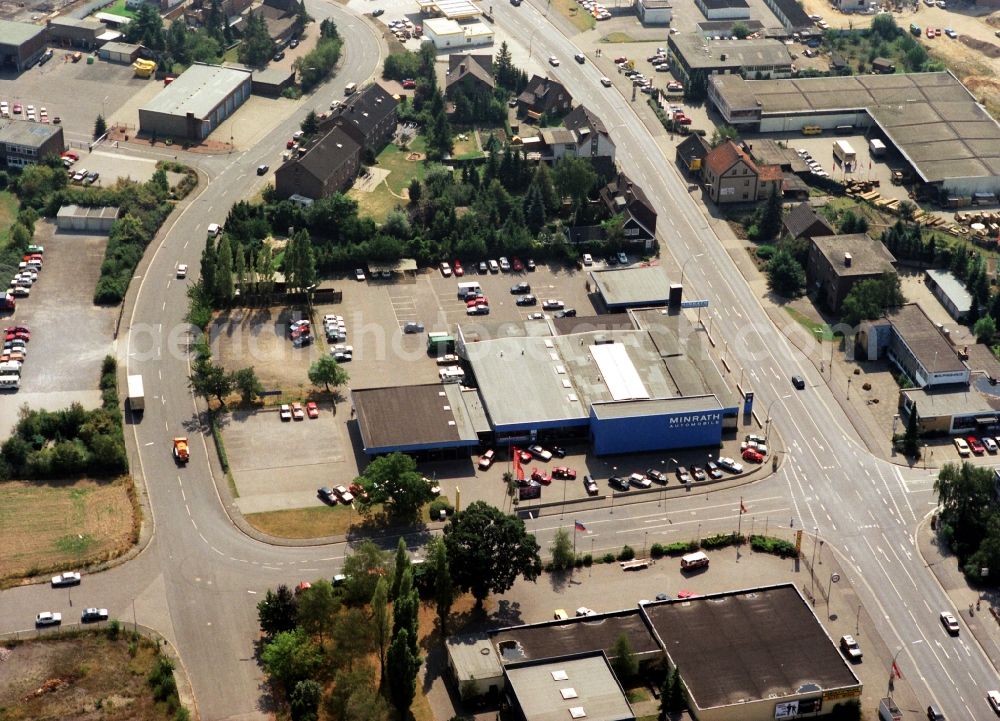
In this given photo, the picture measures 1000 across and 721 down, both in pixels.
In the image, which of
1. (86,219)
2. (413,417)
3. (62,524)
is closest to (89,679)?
(62,524)

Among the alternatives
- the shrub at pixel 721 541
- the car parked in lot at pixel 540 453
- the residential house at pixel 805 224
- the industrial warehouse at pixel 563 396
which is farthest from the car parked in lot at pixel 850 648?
the residential house at pixel 805 224

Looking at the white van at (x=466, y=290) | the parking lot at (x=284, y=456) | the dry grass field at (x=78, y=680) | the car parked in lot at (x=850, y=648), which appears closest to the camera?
the dry grass field at (x=78, y=680)

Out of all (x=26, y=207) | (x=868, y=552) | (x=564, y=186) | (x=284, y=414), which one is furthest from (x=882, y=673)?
(x=26, y=207)

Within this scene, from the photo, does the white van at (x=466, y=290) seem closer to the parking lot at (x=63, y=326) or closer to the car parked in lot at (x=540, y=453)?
the car parked in lot at (x=540, y=453)

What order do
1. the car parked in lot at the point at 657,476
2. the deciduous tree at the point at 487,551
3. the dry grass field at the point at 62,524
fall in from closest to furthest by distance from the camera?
the deciduous tree at the point at 487,551 → the dry grass field at the point at 62,524 → the car parked in lot at the point at 657,476

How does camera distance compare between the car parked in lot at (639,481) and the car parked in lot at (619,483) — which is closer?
the car parked in lot at (619,483)

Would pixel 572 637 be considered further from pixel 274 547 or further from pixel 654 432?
pixel 654 432
